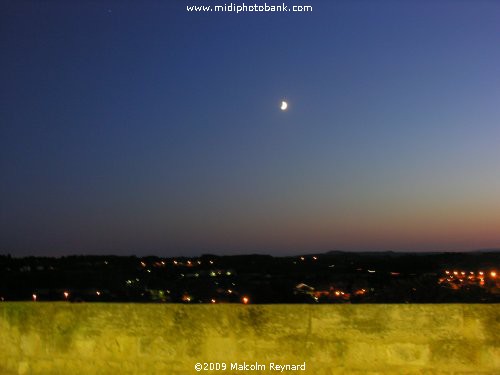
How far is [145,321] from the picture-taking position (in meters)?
4.51

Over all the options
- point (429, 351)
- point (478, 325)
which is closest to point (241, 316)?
point (429, 351)

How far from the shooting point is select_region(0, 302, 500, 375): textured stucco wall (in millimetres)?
4211

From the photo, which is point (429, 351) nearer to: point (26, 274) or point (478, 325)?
point (478, 325)

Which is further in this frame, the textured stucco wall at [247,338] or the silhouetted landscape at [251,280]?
the silhouetted landscape at [251,280]

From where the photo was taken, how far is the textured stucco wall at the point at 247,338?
421 centimetres

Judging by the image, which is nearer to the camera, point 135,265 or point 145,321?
point 145,321

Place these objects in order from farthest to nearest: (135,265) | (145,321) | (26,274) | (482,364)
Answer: (135,265)
(26,274)
(145,321)
(482,364)

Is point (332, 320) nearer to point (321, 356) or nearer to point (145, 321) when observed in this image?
point (321, 356)

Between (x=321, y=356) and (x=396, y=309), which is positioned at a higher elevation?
(x=396, y=309)

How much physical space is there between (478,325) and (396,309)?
0.58 meters

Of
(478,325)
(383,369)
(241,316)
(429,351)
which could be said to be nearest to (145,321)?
(241,316)

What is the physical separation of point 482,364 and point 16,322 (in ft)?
11.8

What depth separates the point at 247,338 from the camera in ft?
14.4

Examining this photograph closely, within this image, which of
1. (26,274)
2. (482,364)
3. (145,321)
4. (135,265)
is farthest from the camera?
(135,265)
